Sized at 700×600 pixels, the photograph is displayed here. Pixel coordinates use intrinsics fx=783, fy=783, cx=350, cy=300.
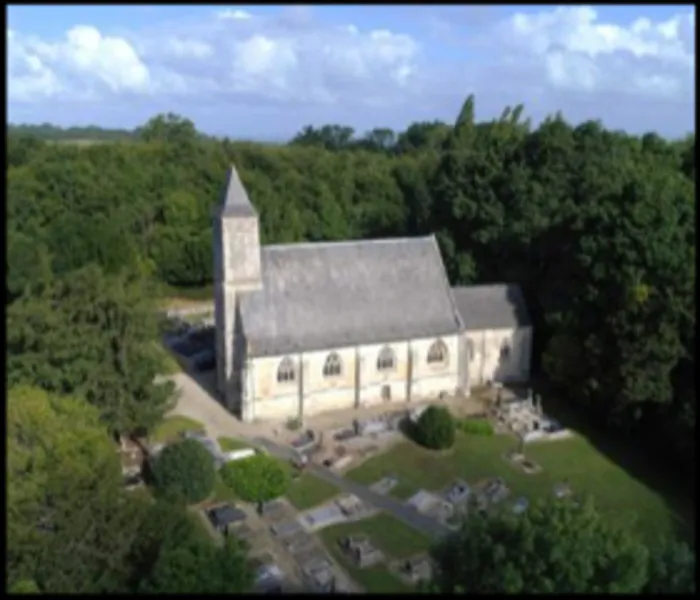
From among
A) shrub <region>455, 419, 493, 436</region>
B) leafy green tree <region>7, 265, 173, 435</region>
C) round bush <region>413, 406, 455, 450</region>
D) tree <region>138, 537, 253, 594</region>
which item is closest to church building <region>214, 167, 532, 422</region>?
shrub <region>455, 419, 493, 436</region>

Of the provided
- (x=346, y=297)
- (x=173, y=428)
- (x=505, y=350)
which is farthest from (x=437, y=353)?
(x=173, y=428)

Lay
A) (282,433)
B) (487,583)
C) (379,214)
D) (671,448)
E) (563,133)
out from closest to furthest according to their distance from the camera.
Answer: (487,583) → (671,448) → (282,433) → (563,133) → (379,214)

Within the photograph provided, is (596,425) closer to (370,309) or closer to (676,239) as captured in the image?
(676,239)

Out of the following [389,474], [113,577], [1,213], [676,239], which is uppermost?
[1,213]

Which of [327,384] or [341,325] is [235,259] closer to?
[341,325]

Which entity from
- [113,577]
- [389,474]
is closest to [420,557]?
[389,474]
